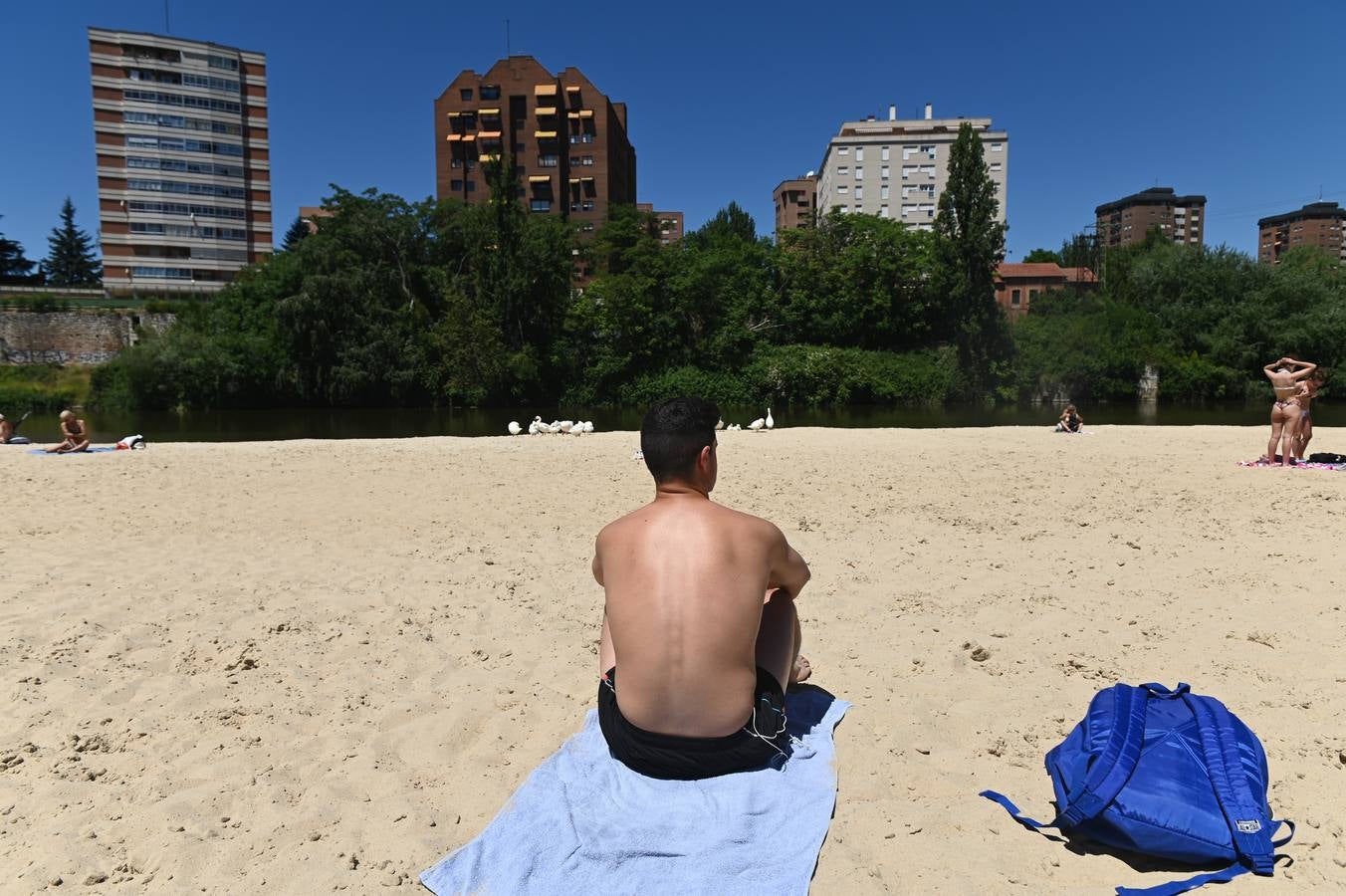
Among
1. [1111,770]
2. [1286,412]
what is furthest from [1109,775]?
[1286,412]

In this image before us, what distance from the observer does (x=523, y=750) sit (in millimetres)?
3545

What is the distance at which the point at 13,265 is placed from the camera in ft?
252

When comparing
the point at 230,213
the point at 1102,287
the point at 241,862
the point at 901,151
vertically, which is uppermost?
the point at 901,151

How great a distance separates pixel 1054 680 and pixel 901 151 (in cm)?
9464

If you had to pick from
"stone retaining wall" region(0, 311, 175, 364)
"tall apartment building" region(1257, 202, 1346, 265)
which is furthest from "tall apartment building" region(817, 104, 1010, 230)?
"tall apartment building" region(1257, 202, 1346, 265)

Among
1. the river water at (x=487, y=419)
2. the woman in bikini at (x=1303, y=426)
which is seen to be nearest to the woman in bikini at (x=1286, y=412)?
the woman in bikini at (x=1303, y=426)

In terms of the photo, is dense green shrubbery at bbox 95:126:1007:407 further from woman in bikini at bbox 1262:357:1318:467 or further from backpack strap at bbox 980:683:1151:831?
backpack strap at bbox 980:683:1151:831

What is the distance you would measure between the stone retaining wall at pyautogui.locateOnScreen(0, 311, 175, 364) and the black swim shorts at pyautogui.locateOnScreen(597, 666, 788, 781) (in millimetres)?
53553

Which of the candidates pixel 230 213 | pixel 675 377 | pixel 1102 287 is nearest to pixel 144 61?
pixel 230 213

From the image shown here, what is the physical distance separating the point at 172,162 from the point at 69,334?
39.5 m

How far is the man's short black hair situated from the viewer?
10.2ft

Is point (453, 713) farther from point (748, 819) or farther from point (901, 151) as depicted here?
point (901, 151)

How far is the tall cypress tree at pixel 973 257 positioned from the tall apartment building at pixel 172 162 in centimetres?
6171

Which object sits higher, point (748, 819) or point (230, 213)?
point (230, 213)
